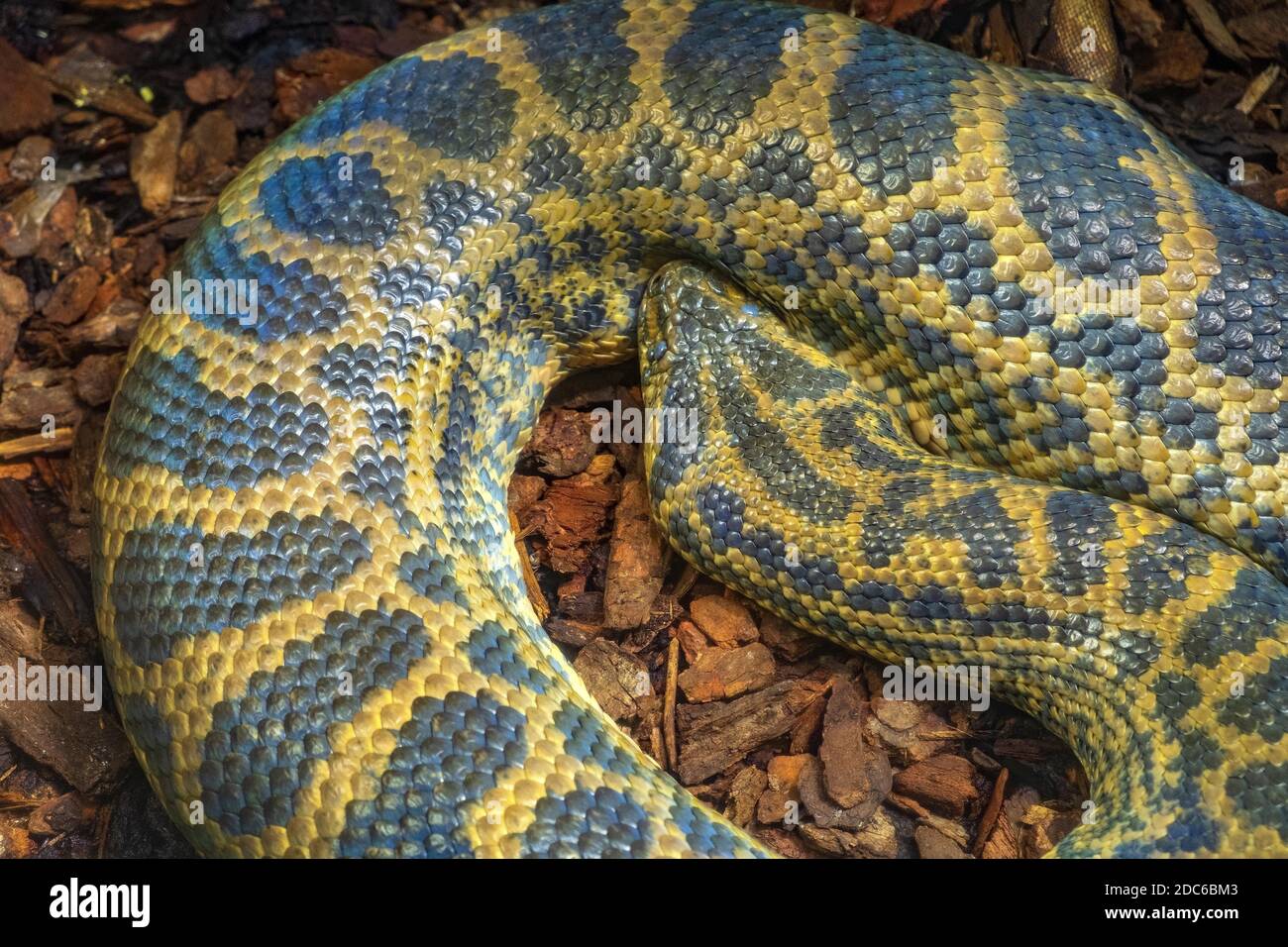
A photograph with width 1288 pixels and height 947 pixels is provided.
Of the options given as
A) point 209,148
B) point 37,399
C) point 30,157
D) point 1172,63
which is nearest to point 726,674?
point 37,399

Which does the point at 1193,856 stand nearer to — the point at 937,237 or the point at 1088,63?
the point at 937,237

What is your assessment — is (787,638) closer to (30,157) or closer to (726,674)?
(726,674)

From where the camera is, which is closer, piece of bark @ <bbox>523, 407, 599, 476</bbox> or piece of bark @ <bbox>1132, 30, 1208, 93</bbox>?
piece of bark @ <bbox>523, 407, 599, 476</bbox>

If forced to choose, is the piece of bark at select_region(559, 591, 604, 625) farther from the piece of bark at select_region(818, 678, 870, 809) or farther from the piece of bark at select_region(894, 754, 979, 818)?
the piece of bark at select_region(894, 754, 979, 818)

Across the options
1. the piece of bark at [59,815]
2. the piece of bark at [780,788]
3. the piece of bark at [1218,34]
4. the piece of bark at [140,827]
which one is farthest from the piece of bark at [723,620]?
the piece of bark at [1218,34]

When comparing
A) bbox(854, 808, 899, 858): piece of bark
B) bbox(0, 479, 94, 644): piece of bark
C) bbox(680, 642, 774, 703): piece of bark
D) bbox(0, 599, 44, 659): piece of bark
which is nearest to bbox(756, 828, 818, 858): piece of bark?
bbox(854, 808, 899, 858): piece of bark

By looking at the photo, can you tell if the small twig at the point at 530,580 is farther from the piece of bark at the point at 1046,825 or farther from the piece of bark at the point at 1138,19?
the piece of bark at the point at 1138,19
